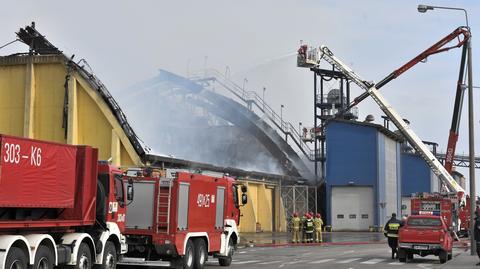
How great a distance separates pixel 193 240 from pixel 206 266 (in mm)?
2632

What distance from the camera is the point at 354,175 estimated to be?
5300 centimetres

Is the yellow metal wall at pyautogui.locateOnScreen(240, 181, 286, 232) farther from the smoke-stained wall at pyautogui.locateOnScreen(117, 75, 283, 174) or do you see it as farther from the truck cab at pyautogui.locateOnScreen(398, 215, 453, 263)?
the truck cab at pyautogui.locateOnScreen(398, 215, 453, 263)

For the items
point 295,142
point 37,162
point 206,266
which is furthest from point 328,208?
point 37,162

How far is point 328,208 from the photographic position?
5338 centimetres

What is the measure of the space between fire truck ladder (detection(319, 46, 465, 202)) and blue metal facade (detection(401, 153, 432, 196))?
73.7 feet

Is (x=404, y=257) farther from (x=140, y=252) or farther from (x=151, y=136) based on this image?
(x=151, y=136)

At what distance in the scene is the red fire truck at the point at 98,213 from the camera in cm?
1074

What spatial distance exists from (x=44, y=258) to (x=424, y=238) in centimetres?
1379

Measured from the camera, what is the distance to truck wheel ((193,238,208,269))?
16906mm

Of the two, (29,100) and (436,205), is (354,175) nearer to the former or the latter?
(436,205)

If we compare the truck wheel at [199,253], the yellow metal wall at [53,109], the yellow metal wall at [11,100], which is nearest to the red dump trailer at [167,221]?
the truck wheel at [199,253]

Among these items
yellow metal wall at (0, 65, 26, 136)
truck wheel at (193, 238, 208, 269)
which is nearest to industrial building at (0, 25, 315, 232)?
yellow metal wall at (0, 65, 26, 136)

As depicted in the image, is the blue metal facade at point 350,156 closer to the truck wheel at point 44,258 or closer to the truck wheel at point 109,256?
the truck wheel at point 109,256

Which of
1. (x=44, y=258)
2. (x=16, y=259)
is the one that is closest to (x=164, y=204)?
(x=44, y=258)
